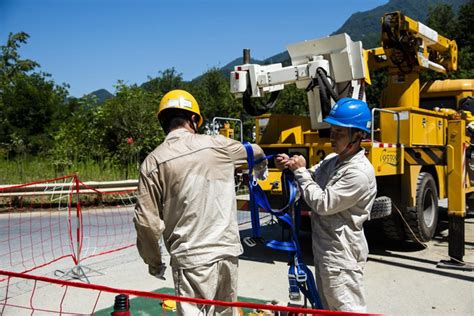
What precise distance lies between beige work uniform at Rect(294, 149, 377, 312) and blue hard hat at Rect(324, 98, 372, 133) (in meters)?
0.20

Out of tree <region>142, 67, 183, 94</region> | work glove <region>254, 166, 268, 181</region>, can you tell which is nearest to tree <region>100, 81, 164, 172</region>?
work glove <region>254, 166, 268, 181</region>

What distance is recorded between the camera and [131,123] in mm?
18391

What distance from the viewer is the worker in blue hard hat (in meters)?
3.00

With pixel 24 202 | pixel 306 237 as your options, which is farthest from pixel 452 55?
pixel 24 202

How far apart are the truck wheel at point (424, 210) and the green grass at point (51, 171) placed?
9.85 metres

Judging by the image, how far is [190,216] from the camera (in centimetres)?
279

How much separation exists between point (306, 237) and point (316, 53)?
348 cm

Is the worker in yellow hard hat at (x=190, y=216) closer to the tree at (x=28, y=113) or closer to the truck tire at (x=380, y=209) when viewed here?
the truck tire at (x=380, y=209)

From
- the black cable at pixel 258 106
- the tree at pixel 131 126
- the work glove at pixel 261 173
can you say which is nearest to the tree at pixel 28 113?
the tree at pixel 131 126

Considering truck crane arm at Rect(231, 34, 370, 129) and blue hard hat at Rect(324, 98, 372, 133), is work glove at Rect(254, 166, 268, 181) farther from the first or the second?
truck crane arm at Rect(231, 34, 370, 129)

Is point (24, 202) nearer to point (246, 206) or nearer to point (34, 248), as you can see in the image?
point (34, 248)

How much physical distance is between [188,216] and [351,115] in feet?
4.01

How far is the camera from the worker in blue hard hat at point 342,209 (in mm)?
2998

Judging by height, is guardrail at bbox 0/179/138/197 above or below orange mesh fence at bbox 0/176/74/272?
above
